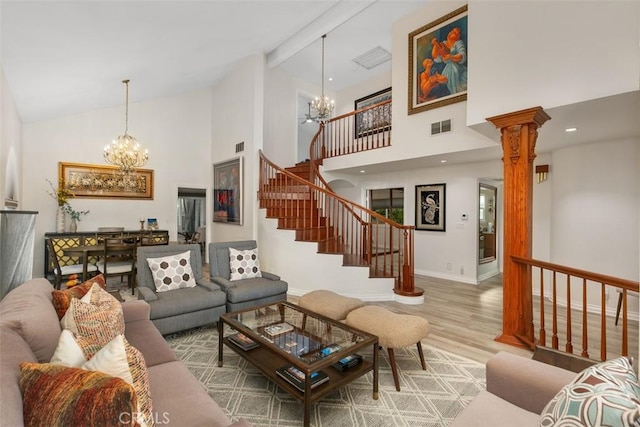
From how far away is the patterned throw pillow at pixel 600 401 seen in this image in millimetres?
856

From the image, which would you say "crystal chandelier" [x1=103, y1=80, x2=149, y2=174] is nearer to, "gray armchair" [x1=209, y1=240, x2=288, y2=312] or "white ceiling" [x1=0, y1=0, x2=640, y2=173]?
"white ceiling" [x1=0, y1=0, x2=640, y2=173]

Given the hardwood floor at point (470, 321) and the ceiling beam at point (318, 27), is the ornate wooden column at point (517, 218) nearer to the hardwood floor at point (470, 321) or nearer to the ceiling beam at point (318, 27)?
the hardwood floor at point (470, 321)

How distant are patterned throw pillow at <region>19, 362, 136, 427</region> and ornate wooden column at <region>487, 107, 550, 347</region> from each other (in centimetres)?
345

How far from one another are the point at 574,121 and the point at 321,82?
5650 millimetres

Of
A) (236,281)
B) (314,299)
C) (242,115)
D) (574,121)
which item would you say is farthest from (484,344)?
(242,115)

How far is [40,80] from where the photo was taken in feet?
11.5

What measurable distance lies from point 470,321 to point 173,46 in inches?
208

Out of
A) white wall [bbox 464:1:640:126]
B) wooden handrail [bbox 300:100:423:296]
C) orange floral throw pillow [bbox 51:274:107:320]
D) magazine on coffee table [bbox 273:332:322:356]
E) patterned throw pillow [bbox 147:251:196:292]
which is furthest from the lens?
wooden handrail [bbox 300:100:423:296]

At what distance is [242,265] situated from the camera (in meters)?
3.78

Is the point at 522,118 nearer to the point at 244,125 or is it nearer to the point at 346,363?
the point at 346,363

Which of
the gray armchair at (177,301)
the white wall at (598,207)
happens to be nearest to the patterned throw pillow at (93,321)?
the gray armchair at (177,301)

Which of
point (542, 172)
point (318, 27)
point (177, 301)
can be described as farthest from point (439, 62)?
point (177, 301)

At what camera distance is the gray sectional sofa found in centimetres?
92

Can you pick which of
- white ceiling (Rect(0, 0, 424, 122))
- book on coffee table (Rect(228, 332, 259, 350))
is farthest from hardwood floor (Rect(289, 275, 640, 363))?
white ceiling (Rect(0, 0, 424, 122))
